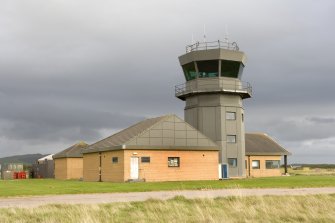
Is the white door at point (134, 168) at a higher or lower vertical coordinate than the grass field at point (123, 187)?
higher

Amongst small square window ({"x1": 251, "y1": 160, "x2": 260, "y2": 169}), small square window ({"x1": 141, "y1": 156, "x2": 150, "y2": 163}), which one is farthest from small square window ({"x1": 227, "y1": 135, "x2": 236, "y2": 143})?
small square window ({"x1": 141, "y1": 156, "x2": 150, "y2": 163})

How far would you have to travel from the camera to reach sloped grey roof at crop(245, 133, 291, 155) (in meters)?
54.8

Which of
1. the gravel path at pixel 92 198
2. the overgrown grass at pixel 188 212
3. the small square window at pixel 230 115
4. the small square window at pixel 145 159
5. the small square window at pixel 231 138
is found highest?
the small square window at pixel 230 115

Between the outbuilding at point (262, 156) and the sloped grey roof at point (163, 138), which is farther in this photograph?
the outbuilding at point (262, 156)

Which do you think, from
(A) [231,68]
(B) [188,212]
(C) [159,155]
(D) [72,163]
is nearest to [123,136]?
(C) [159,155]

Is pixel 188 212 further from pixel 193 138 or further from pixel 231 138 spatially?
pixel 231 138

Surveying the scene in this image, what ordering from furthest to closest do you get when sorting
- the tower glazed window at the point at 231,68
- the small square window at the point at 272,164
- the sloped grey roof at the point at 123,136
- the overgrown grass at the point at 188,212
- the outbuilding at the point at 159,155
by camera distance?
the small square window at the point at 272,164 < the tower glazed window at the point at 231,68 < the sloped grey roof at the point at 123,136 < the outbuilding at the point at 159,155 < the overgrown grass at the point at 188,212

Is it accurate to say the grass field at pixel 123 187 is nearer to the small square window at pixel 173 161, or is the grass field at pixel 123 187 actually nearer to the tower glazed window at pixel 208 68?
the small square window at pixel 173 161

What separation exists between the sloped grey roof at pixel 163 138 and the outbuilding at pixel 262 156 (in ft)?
43.7

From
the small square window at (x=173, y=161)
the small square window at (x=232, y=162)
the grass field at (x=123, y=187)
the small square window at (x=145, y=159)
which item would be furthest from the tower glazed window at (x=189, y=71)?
the grass field at (x=123, y=187)

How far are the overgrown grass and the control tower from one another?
26612 millimetres

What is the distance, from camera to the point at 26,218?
14305mm

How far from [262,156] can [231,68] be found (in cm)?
1467

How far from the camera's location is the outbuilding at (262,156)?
176 ft
